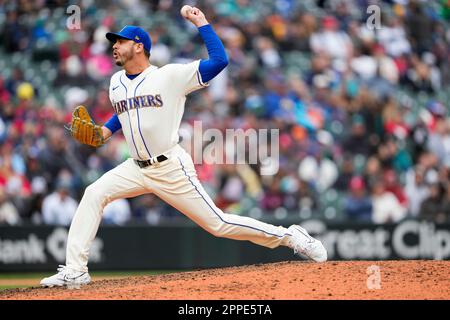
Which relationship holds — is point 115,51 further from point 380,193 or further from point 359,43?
point 359,43

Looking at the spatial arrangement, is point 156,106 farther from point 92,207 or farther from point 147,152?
point 92,207

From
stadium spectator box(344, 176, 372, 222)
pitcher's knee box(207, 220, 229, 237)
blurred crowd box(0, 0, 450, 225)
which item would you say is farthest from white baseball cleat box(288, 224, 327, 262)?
stadium spectator box(344, 176, 372, 222)

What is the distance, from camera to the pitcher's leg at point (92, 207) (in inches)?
282

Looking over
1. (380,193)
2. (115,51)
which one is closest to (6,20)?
(380,193)

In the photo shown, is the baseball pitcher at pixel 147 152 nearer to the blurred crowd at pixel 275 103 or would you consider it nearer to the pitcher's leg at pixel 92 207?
the pitcher's leg at pixel 92 207

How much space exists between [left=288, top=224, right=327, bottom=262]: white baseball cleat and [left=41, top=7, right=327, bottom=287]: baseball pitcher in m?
0.53

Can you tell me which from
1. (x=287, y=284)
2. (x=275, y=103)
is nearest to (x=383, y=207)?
(x=275, y=103)

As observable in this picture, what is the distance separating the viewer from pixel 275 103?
14.2 meters

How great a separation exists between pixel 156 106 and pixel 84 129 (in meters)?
0.69

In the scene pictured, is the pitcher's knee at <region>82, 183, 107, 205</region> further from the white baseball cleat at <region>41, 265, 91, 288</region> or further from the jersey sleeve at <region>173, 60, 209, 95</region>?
the jersey sleeve at <region>173, 60, 209, 95</region>

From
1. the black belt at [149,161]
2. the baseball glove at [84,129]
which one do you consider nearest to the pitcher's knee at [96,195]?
the black belt at [149,161]

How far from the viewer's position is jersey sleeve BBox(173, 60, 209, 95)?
711cm

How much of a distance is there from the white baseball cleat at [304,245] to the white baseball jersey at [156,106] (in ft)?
Answer: 4.27

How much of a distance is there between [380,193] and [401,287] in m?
6.45
